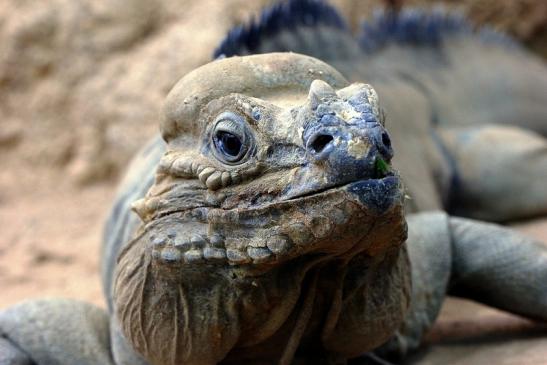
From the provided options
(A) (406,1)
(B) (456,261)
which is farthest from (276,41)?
(A) (406,1)

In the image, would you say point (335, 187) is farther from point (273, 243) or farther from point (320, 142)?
point (273, 243)

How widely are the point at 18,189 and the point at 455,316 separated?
13.6 feet

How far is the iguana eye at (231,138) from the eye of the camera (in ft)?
8.92

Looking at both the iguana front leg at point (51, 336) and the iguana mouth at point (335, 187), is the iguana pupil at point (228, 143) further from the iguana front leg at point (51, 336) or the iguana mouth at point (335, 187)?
the iguana front leg at point (51, 336)

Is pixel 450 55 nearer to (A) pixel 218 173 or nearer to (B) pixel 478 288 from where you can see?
(B) pixel 478 288

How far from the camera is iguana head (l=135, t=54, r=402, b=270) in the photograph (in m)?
2.48

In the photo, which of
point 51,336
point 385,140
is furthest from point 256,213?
point 51,336

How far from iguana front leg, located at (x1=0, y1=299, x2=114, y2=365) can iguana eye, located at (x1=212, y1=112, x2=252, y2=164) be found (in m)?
1.22

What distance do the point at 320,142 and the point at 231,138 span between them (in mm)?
359

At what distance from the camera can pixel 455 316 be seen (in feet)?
14.3

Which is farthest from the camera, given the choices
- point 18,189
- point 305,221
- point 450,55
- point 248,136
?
point 18,189

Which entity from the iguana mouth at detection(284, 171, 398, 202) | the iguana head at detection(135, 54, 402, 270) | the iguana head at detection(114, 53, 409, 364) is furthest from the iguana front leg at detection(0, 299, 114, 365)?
the iguana mouth at detection(284, 171, 398, 202)

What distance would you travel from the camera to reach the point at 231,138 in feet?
9.07

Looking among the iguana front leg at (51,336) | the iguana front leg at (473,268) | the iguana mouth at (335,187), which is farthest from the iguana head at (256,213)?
the iguana front leg at (473,268)
